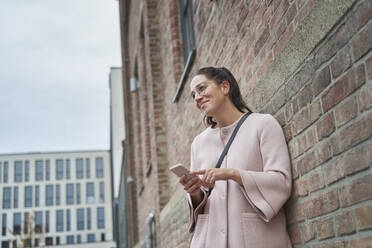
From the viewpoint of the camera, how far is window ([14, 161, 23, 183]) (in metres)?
79.9

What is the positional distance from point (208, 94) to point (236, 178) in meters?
0.69

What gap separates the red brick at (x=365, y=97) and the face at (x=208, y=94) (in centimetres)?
A: 125

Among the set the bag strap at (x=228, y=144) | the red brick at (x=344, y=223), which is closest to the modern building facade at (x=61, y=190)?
the bag strap at (x=228, y=144)

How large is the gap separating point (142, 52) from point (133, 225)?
16.4 ft

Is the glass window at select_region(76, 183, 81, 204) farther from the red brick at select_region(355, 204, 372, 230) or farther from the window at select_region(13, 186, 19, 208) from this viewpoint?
the red brick at select_region(355, 204, 372, 230)

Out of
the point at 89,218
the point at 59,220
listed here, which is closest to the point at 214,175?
the point at 89,218

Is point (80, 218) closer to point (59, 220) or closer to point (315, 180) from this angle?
point (59, 220)

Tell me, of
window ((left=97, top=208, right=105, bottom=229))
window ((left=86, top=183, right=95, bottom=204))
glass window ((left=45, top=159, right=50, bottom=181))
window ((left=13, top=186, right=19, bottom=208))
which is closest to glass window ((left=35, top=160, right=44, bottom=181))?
glass window ((left=45, top=159, right=50, bottom=181))

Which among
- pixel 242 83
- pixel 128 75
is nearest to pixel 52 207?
pixel 128 75

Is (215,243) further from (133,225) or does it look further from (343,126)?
(133,225)

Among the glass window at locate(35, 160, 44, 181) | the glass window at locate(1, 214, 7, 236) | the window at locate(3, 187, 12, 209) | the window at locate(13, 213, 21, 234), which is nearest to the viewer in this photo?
the glass window at locate(1, 214, 7, 236)

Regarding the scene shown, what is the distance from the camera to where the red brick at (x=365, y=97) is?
7.08 ft

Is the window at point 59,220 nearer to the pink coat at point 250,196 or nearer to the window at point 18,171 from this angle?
the window at point 18,171

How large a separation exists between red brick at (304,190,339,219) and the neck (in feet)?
2.63
